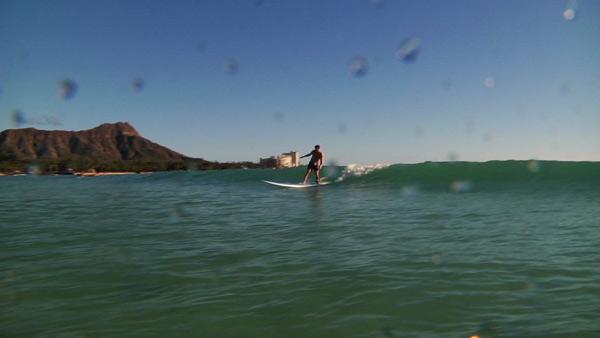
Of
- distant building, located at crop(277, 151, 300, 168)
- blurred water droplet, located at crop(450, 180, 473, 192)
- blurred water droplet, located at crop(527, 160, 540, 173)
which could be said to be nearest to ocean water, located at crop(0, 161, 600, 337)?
blurred water droplet, located at crop(450, 180, 473, 192)

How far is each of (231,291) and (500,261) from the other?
3.98m

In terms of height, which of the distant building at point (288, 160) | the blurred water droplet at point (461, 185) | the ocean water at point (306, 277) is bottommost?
the ocean water at point (306, 277)

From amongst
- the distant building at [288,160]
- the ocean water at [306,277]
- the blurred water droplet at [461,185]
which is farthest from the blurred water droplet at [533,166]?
the distant building at [288,160]

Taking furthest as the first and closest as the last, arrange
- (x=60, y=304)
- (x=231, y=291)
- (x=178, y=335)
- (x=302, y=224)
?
(x=302, y=224), (x=231, y=291), (x=60, y=304), (x=178, y=335)

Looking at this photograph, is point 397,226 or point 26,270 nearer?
point 26,270

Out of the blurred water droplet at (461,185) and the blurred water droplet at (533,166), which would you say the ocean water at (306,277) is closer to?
the blurred water droplet at (461,185)

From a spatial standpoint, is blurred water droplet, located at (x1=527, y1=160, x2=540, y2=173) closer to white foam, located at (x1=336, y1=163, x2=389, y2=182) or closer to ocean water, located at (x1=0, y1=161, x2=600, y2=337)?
white foam, located at (x1=336, y1=163, x2=389, y2=182)

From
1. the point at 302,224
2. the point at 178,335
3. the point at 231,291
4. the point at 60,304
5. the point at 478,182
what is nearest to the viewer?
the point at 178,335

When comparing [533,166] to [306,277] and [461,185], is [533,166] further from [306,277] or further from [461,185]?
[306,277]

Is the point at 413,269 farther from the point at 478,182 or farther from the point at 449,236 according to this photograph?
the point at 478,182

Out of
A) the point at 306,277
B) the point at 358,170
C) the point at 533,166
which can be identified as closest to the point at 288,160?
the point at 358,170

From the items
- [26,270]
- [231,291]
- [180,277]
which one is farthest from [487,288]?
[26,270]

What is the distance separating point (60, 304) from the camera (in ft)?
13.2

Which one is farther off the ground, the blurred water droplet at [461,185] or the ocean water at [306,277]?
the blurred water droplet at [461,185]
